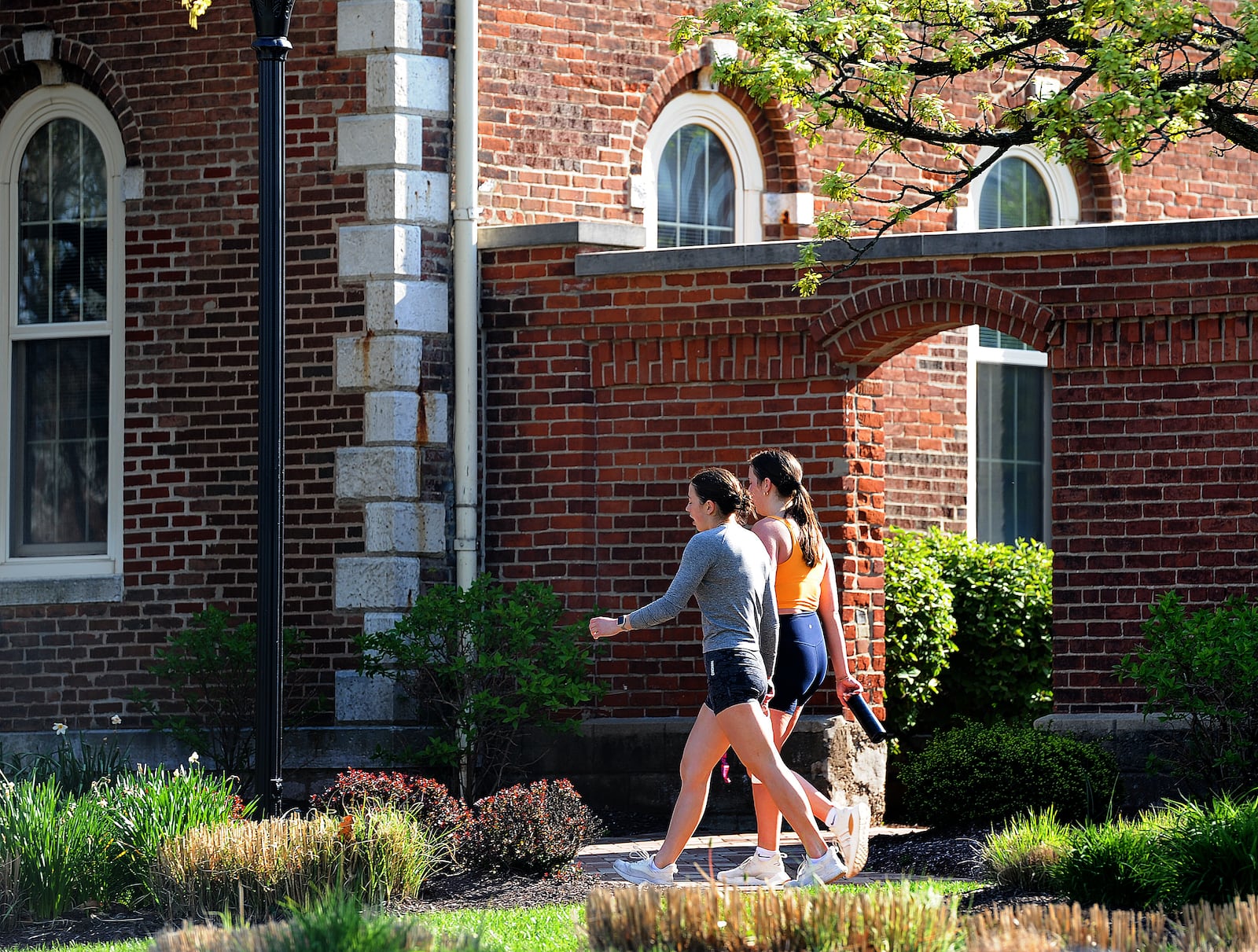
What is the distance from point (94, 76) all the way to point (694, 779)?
707 cm

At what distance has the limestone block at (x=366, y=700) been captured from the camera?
11086mm

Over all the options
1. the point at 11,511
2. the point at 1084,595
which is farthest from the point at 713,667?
the point at 11,511

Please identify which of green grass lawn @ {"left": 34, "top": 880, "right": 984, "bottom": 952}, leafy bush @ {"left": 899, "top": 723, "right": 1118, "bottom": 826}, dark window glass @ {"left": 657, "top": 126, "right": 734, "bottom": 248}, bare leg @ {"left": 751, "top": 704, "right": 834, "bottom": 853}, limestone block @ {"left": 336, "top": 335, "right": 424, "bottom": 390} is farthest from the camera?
dark window glass @ {"left": 657, "top": 126, "right": 734, "bottom": 248}

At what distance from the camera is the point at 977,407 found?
46.6ft

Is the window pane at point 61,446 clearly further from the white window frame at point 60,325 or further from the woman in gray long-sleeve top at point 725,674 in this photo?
the woman in gray long-sleeve top at point 725,674

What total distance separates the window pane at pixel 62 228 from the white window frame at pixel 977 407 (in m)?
6.55

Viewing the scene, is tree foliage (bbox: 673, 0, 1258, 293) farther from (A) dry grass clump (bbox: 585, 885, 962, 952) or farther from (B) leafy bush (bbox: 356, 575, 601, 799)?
(A) dry grass clump (bbox: 585, 885, 962, 952)

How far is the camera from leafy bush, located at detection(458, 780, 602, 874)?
830cm

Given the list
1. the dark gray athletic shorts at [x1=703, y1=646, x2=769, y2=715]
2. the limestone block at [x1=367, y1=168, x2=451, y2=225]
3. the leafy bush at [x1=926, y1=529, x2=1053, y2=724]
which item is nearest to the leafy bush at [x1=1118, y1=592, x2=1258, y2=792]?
the leafy bush at [x1=926, y1=529, x2=1053, y2=724]

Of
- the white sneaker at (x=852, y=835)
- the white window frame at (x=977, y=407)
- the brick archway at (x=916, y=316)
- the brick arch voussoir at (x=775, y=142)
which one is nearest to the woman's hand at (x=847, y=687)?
the white sneaker at (x=852, y=835)

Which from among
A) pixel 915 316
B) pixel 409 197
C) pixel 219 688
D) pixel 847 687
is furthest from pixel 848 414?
pixel 219 688

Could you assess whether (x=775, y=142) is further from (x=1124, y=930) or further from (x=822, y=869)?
(x=1124, y=930)

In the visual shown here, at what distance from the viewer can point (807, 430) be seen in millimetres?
11031

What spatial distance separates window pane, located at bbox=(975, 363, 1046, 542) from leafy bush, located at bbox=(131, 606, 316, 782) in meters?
5.84
